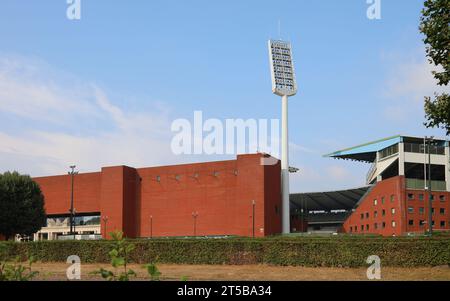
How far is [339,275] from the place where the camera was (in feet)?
84.1

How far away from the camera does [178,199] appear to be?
87312 mm

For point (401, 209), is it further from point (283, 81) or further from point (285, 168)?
point (283, 81)

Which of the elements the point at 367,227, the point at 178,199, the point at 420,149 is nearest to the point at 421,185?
the point at 420,149

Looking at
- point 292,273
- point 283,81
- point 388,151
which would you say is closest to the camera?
point 292,273

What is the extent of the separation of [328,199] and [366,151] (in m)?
21.2

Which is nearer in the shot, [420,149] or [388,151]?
[420,149]

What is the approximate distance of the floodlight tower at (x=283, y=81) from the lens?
87.1m

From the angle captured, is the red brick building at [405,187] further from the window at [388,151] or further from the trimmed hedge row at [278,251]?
the trimmed hedge row at [278,251]

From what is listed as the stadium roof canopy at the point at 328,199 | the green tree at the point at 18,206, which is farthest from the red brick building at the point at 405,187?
the green tree at the point at 18,206

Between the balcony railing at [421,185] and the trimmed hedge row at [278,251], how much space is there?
54.5 m

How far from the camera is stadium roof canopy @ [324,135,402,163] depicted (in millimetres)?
87375

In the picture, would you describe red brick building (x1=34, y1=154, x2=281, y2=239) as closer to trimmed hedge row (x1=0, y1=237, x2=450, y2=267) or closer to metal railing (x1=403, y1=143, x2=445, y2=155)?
metal railing (x1=403, y1=143, x2=445, y2=155)
